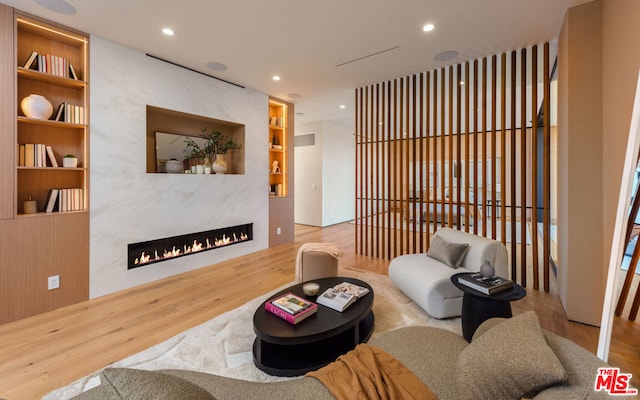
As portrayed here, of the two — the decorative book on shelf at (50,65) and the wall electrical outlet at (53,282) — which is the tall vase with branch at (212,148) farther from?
the wall electrical outlet at (53,282)

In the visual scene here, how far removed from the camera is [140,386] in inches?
27.1

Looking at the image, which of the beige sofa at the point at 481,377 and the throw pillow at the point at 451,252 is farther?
the throw pillow at the point at 451,252

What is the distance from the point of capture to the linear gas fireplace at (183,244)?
3.57 metres

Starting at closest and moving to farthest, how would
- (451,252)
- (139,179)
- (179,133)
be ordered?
(451,252) < (139,179) < (179,133)

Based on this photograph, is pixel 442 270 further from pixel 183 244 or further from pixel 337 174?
pixel 337 174

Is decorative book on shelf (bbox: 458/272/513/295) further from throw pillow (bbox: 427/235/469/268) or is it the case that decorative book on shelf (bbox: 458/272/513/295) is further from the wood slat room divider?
the wood slat room divider

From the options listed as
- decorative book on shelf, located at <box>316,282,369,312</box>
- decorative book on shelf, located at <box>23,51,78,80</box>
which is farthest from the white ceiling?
decorative book on shelf, located at <box>316,282,369,312</box>

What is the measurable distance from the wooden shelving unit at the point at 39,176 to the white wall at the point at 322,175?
17.2 ft

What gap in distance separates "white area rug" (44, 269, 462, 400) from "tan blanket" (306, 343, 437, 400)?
0.75m

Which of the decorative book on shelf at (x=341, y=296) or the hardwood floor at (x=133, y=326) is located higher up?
the decorative book on shelf at (x=341, y=296)

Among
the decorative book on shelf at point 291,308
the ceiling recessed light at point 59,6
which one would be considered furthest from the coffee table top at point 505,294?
the ceiling recessed light at point 59,6

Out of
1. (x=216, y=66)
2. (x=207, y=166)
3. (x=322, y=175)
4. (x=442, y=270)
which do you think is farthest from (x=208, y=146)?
(x=442, y=270)

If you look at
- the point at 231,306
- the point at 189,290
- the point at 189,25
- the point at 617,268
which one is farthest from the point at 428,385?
the point at 189,25

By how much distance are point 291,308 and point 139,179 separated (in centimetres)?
→ 276
